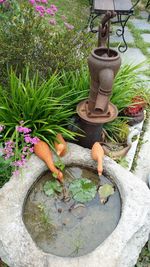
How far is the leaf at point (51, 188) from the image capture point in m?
2.23

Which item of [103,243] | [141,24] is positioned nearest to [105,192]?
[103,243]

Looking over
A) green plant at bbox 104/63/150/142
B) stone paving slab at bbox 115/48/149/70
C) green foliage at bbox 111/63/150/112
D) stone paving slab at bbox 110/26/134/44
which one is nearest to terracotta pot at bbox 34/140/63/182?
green plant at bbox 104/63/150/142

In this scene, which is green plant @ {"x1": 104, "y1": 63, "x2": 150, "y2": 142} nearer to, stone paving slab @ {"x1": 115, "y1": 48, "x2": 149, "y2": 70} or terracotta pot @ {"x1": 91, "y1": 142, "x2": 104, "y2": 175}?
terracotta pot @ {"x1": 91, "y1": 142, "x2": 104, "y2": 175}

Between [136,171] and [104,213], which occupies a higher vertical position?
[104,213]

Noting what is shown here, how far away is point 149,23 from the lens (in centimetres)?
578

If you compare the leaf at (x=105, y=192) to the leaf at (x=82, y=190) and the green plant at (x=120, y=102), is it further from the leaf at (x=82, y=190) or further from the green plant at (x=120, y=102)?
the green plant at (x=120, y=102)

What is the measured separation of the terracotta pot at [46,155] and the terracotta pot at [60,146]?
0.06m

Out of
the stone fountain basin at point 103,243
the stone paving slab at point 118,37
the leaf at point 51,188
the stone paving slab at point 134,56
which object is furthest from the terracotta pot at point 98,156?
the stone paving slab at point 118,37

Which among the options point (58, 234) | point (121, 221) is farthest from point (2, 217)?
point (121, 221)

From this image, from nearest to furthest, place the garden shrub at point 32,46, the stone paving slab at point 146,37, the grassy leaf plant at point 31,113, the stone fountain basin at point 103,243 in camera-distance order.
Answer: the stone fountain basin at point 103,243
the grassy leaf plant at point 31,113
the garden shrub at point 32,46
the stone paving slab at point 146,37

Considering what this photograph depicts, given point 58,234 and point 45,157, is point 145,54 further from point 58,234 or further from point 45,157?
point 58,234

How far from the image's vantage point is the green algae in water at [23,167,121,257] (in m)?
1.95

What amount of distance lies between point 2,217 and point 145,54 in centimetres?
352

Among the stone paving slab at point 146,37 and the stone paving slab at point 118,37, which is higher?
the stone paving slab at point 118,37
